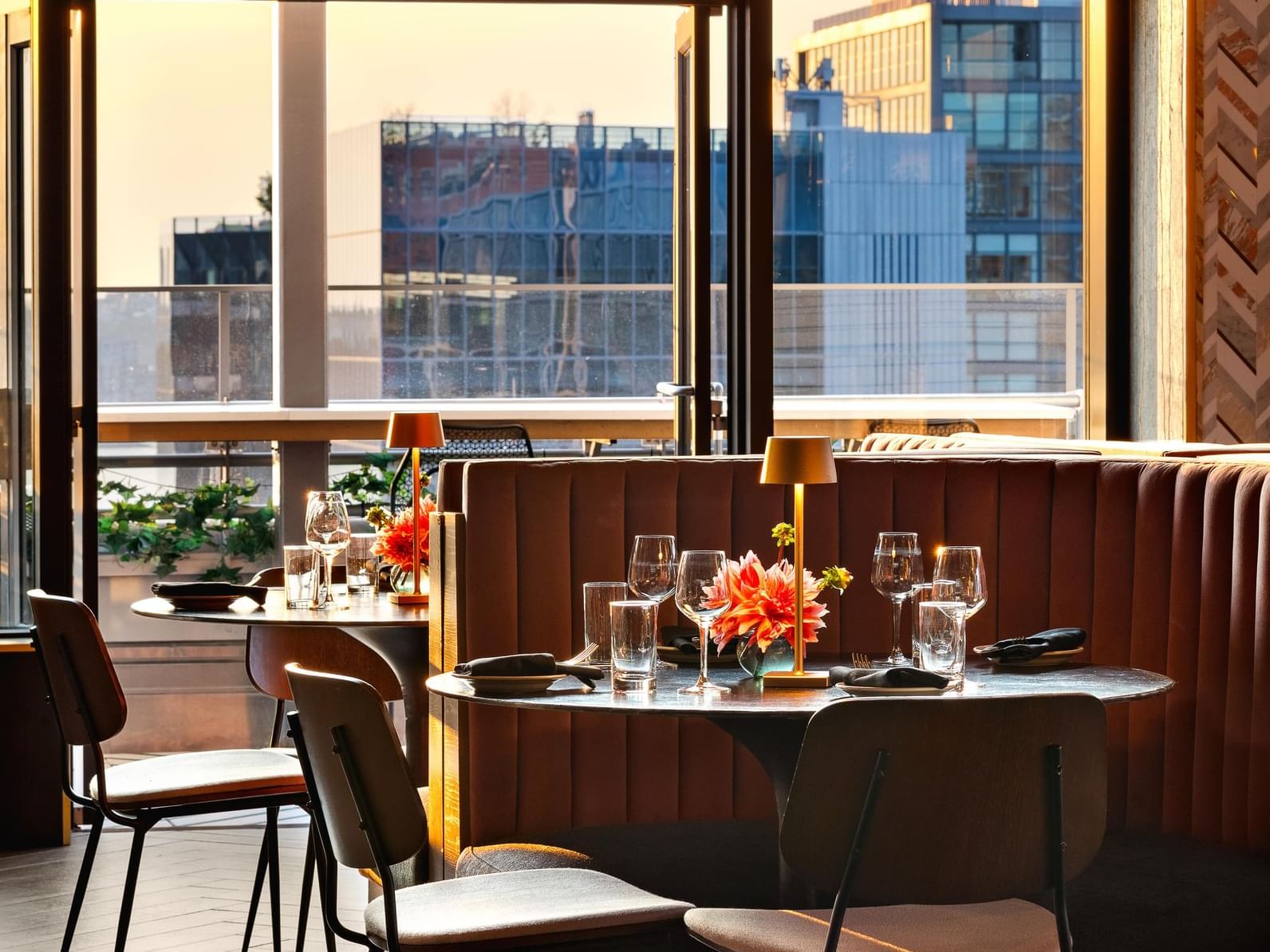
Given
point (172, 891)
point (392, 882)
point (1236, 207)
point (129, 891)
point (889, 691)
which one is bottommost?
point (172, 891)

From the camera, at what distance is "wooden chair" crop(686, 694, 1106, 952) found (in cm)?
175

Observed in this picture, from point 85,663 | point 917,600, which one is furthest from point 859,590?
point 85,663

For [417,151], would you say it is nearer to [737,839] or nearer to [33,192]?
[33,192]

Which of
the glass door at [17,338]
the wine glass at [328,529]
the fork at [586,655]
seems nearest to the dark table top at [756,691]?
the fork at [586,655]

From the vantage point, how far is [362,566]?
3820mm

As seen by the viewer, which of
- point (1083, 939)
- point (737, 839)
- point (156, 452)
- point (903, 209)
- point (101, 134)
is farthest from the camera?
point (903, 209)

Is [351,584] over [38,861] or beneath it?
over

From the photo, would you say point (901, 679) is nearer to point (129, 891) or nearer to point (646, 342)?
point (129, 891)

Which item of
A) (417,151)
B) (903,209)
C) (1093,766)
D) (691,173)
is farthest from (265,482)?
(1093,766)

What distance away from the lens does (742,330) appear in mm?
4445

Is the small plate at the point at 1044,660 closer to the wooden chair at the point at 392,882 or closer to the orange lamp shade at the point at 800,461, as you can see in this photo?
the orange lamp shade at the point at 800,461

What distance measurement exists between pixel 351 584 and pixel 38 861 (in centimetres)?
129

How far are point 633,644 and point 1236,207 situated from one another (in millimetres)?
2779

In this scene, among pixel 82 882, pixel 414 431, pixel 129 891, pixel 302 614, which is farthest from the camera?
pixel 414 431
